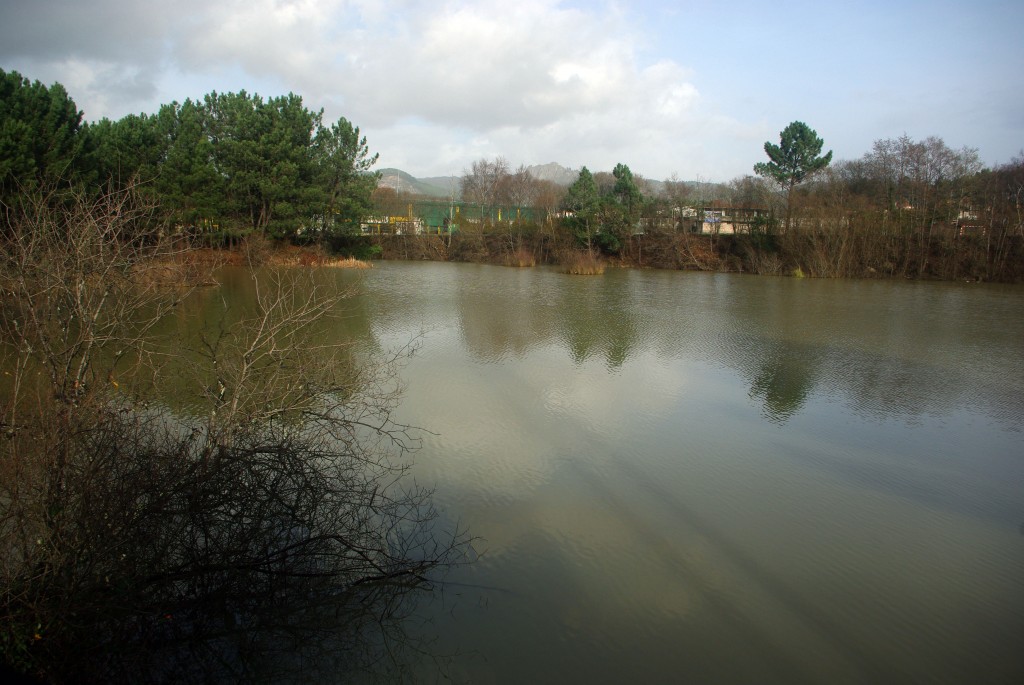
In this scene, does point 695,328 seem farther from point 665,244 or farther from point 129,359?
point 665,244

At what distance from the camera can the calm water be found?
364 centimetres

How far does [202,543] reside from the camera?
382 cm

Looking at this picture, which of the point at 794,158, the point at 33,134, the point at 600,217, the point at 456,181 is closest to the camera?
the point at 33,134

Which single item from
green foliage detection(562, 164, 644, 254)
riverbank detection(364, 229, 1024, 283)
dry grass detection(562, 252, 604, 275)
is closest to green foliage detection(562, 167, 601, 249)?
green foliage detection(562, 164, 644, 254)

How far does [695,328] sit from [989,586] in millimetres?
9522

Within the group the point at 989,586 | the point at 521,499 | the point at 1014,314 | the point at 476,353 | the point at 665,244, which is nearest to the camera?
the point at 989,586

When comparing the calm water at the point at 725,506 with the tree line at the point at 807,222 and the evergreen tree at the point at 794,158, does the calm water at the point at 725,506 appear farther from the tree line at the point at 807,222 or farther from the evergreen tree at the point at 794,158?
the evergreen tree at the point at 794,158

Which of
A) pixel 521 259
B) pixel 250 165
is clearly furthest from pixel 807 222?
pixel 250 165

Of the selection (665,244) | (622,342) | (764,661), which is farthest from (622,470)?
(665,244)

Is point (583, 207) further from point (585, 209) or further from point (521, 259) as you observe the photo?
point (521, 259)

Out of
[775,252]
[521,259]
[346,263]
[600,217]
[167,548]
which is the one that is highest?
[600,217]

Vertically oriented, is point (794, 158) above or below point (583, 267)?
above

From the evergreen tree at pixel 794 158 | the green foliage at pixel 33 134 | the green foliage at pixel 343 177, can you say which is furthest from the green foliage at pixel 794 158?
the green foliage at pixel 33 134

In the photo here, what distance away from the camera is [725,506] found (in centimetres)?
525
